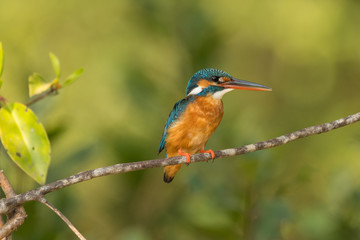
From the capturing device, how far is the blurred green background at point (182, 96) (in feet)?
10.1

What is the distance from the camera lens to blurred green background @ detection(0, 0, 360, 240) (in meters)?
3.07

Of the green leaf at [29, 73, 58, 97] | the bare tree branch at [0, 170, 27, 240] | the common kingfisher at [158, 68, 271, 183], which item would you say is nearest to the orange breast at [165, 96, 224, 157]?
the common kingfisher at [158, 68, 271, 183]

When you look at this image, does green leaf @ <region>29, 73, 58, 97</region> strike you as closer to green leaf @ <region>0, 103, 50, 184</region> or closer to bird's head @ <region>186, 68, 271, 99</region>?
green leaf @ <region>0, 103, 50, 184</region>

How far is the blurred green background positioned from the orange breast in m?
0.25

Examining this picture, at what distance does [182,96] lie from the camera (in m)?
3.69

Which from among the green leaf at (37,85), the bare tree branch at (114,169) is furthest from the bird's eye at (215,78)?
the green leaf at (37,85)

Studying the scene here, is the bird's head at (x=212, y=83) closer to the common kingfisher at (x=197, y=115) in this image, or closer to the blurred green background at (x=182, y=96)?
the common kingfisher at (x=197, y=115)

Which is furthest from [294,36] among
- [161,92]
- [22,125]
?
[22,125]

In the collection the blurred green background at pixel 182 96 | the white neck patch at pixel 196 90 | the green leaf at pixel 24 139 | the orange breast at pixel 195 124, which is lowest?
the blurred green background at pixel 182 96

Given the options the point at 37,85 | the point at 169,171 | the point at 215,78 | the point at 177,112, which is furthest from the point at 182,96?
the point at 37,85

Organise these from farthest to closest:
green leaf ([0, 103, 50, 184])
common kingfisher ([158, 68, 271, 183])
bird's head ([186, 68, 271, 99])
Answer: common kingfisher ([158, 68, 271, 183]) < bird's head ([186, 68, 271, 99]) < green leaf ([0, 103, 50, 184])

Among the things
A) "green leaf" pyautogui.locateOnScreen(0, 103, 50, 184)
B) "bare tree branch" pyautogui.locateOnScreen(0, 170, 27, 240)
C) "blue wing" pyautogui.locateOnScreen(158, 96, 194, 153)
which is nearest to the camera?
"bare tree branch" pyautogui.locateOnScreen(0, 170, 27, 240)

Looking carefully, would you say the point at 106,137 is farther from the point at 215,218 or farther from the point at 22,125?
the point at 22,125

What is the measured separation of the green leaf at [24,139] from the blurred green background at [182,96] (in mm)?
1301
